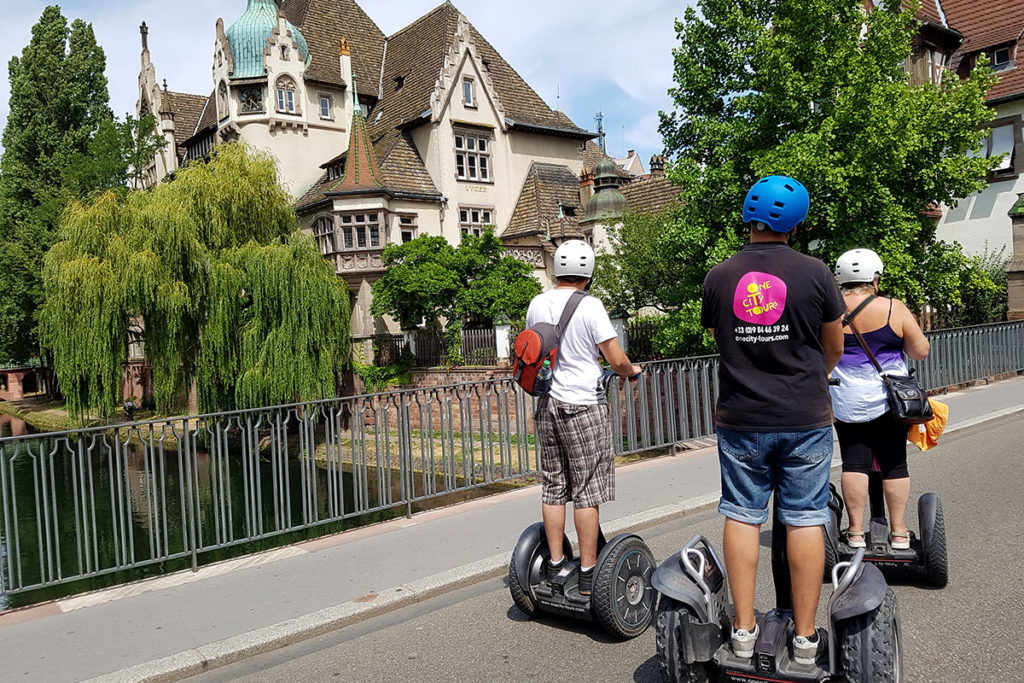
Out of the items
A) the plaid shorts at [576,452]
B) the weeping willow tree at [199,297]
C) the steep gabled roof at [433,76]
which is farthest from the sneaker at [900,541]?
the steep gabled roof at [433,76]

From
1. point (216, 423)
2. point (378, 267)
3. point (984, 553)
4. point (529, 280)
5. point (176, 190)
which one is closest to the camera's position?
point (984, 553)

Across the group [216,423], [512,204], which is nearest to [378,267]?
[512,204]

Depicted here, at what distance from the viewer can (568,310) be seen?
439 cm

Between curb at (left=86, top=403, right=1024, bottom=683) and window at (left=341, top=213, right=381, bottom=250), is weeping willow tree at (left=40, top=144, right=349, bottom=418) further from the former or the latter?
curb at (left=86, top=403, right=1024, bottom=683)

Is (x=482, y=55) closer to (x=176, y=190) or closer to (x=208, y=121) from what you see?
(x=208, y=121)

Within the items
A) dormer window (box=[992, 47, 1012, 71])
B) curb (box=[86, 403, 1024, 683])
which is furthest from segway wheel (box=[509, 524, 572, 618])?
dormer window (box=[992, 47, 1012, 71])

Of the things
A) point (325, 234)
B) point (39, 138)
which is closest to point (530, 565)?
point (325, 234)

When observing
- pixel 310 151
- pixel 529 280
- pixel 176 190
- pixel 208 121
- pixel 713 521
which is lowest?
pixel 713 521

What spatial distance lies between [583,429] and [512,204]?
113 ft

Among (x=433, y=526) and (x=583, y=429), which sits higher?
(x=583, y=429)

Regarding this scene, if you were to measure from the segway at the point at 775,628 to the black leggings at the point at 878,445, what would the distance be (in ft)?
5.46

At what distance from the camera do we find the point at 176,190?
2320cm

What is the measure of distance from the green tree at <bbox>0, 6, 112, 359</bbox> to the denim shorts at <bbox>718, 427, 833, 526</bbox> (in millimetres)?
41945

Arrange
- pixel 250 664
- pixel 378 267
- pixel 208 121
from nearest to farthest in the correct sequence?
pixel 250 664
pixel 378 267
pixel 208 121
